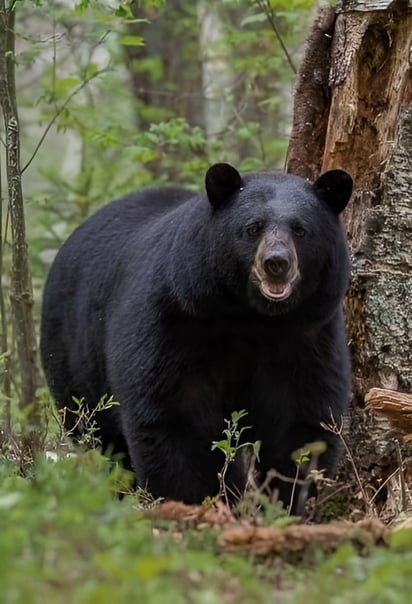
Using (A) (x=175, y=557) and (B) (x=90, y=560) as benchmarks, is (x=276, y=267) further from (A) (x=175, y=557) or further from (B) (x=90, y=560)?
(B) (x=90, y=560)

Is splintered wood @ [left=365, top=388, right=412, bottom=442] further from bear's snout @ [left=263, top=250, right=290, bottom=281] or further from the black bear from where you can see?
bear's snout @ [left=263, top=250, right=290, bottom=281]

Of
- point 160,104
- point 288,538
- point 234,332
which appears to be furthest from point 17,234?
point 160,104

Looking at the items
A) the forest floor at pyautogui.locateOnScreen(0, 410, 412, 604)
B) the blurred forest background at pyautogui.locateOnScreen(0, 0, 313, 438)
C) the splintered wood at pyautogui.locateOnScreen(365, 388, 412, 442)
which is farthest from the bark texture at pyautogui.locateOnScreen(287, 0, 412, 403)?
the forest floor at pyautogui.locateOnScreen(0, 410, 412, 604)

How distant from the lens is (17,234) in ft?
24.5

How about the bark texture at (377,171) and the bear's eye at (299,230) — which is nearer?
the bear's eye at (299,230)

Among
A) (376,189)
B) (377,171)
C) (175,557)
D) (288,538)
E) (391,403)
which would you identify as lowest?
(391,403)

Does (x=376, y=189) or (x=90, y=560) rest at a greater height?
(x=376, y=189)

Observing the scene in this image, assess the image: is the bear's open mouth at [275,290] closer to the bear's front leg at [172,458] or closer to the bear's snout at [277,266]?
the bear's snout at [277,266]

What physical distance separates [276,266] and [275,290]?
13 centimetres

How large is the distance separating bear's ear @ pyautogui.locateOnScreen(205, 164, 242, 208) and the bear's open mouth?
61 cm

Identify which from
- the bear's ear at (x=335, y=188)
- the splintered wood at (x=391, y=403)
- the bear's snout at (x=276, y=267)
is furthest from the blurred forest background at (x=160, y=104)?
the bear's snout at (x=276, y=267)

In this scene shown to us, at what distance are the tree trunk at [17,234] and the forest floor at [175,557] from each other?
13.0 feet

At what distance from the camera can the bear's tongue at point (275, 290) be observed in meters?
5.29

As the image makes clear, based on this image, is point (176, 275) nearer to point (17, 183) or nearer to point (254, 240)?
point (254, 240)
